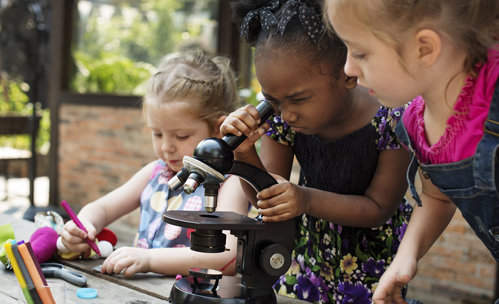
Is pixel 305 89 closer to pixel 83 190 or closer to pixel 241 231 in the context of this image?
pixel 241 231

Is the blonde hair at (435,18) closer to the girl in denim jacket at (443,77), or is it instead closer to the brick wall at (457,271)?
the girl in denim jacket at (443,77)

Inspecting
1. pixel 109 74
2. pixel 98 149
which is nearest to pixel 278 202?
pixel 109 74

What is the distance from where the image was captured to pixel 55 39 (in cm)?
745

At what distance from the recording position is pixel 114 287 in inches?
70.7

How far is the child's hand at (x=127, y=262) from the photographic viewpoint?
6.13 feet

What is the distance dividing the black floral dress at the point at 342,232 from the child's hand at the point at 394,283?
0.47 meters

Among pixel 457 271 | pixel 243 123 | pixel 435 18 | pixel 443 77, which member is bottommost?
pixel 457 271

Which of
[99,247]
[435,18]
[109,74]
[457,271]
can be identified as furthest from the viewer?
[109,74]

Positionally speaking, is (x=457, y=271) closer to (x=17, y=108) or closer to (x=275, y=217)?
(x=275, y=217)

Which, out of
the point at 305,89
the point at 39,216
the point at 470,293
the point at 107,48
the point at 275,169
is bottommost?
the point at 470,293

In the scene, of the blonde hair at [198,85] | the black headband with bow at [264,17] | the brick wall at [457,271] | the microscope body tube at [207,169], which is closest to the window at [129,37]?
the brick wall at [457,271]

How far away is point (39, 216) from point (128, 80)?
4536 millimetres

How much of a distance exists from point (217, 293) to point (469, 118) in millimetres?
705

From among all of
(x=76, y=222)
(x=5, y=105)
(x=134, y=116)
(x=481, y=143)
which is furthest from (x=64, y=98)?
(x=481, y=143)
